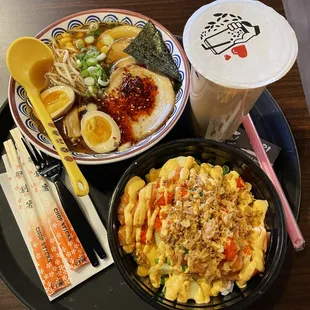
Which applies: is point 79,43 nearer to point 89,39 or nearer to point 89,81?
point 89,39

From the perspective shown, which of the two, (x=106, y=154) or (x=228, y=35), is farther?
(x=106, y=154)

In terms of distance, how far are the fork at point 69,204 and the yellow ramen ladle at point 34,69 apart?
10 cm

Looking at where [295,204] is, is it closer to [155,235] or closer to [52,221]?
[155,235]

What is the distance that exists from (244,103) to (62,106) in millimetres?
595

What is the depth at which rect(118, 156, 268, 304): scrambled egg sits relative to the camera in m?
1.06

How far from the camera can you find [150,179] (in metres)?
1.23

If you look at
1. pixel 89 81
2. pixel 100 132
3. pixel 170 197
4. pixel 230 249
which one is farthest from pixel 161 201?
pixel 89 81

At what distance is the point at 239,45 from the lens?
109 cm

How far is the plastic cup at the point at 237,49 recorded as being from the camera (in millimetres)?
1064

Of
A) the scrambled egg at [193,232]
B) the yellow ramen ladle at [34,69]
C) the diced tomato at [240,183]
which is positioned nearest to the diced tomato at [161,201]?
the scrambled egg at [193,232]

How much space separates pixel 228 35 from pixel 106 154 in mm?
499

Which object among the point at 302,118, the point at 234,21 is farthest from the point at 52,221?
the point at 302,118

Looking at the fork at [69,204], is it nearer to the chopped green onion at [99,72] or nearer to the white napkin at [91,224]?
the white napkin at [91,224]

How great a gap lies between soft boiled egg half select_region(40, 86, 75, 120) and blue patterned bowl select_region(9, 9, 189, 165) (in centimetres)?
6
